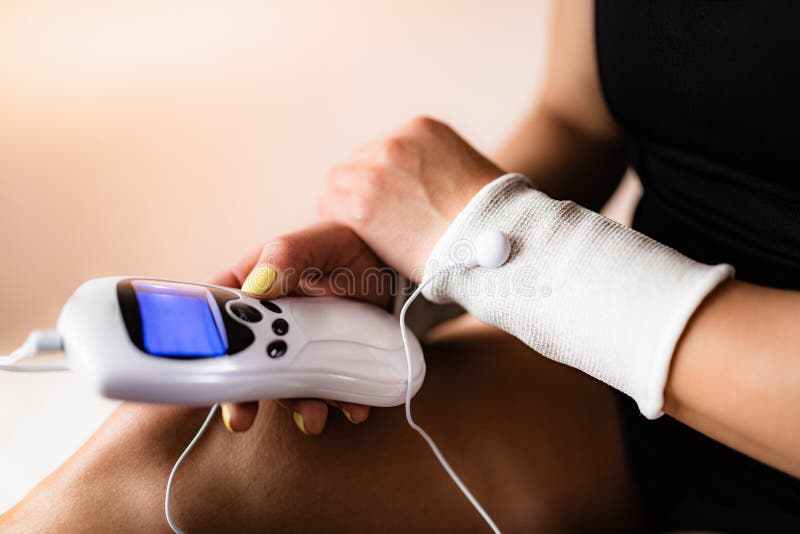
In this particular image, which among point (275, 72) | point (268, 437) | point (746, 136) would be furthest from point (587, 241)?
point (275, 72)

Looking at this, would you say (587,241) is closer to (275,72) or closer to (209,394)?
(209,394)

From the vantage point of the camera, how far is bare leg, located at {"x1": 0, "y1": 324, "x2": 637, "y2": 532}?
582mm

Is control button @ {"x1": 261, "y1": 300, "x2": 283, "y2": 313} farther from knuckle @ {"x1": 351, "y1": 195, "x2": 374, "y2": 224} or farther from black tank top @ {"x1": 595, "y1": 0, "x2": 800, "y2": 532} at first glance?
black tank top @ {"x1": 595, "y1": 0, "x2": 800, "y2": 532}

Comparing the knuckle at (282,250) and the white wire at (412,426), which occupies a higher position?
the knuckle at (282,250)

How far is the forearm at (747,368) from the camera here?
0.47 m

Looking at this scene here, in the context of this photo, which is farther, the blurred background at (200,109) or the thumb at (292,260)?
the blurred background at (200,109)

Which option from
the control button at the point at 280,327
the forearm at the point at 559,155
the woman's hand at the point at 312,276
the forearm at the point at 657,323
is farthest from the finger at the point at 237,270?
the forearm at the point at 559,155

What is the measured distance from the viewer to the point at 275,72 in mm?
1221

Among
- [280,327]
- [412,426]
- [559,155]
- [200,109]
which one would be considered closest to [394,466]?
[412,426]

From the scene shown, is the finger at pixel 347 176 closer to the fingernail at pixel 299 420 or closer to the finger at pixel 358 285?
the finger at pixel 358 285

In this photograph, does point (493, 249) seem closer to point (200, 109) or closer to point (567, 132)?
point (567, 132)

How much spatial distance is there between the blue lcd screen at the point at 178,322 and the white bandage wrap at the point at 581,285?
19cm

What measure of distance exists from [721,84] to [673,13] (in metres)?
0.07

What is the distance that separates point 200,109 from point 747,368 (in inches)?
37.5
